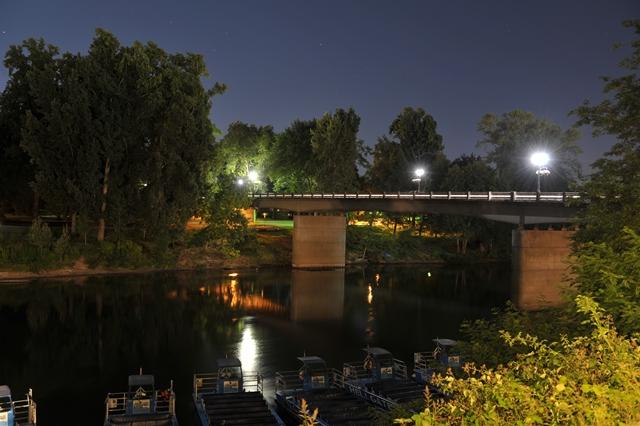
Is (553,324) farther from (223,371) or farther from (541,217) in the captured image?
(541,217)

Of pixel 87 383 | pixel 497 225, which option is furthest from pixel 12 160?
pixel 497 225

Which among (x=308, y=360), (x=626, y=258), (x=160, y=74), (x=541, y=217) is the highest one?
(x=160, y=74)

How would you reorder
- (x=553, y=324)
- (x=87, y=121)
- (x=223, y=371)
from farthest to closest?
(x=87, y=121) → (x=223, y=371) → (x=553, y=324)

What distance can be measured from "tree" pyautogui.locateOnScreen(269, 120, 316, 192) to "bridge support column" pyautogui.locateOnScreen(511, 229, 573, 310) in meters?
72.9

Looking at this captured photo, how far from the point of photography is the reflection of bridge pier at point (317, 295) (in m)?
58.6

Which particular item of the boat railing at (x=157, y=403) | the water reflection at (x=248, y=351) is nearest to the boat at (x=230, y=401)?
the boat railing at (x=157, y=403)

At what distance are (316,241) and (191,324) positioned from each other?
151 feet

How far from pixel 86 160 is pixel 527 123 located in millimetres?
73095

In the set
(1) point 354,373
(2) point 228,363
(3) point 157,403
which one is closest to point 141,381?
(3) point 157,403

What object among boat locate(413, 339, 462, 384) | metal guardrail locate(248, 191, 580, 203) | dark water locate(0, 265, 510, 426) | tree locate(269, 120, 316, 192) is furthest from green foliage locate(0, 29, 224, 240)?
tree locate(269, 120, 316, 192)

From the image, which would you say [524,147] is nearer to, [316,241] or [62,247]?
[316,241]

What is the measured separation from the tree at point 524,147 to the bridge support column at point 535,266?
1399 inches

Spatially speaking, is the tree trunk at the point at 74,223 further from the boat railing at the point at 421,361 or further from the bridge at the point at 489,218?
the boat railing at the point at 421,361

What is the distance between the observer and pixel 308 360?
32.4 m
